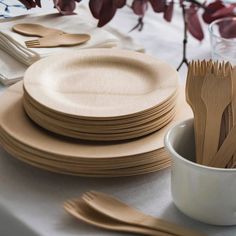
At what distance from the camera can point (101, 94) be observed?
87 cm

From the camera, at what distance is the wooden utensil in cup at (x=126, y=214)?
0.69 m

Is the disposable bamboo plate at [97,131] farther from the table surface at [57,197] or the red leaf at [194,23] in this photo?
the red leaf at [194,23]

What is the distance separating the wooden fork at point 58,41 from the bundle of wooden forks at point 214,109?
1.44 feet

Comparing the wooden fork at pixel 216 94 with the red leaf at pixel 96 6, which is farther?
the red leaf at pixel 96 6

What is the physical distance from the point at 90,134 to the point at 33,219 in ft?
0.42

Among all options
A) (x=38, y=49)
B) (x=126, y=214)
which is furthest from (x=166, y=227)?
(x=38, y=49)

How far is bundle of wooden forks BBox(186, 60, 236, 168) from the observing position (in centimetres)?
70

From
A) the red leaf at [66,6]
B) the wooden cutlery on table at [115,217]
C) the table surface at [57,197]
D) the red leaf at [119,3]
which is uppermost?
the red leaf at [119,3]

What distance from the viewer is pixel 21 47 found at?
110cm

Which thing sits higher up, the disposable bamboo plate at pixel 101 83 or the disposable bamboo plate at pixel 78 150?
the disposable bamboo plate at pixel 101 83

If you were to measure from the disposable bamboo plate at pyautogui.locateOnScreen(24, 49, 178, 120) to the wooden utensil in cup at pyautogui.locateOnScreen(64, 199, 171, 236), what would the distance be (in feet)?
0.36

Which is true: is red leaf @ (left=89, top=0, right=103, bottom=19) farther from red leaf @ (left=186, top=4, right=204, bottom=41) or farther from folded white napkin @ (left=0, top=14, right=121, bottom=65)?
red leaf @ (left=186, top=4, right=204, bottom=41)

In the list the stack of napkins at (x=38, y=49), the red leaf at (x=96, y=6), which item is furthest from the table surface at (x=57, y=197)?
the red leaf at (x=96, y=6)

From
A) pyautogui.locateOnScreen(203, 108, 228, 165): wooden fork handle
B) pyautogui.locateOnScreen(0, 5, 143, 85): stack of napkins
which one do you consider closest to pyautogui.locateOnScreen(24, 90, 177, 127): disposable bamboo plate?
pyautogui.locateOnScreen(203, 108, 228, 165): wooden fork handle
